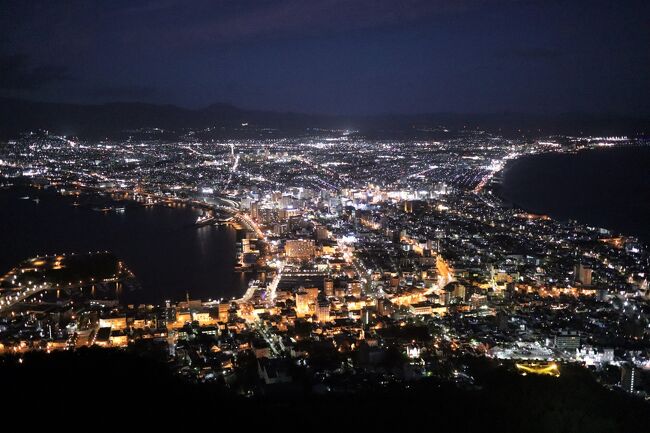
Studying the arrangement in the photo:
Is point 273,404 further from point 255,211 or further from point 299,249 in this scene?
point 255,211

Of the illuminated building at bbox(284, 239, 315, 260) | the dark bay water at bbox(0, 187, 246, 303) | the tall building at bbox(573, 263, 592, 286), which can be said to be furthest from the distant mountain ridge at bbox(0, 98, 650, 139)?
the tall building at bbox(573, 263, 592, 286)

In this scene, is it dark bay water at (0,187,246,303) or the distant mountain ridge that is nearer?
dark bay water at (0,187,246,303)

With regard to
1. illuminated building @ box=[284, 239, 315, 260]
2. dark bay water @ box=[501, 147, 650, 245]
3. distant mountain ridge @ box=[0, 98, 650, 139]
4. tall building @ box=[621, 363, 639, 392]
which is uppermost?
distant mountain ridge @ box=[0, 98, 650, 139]

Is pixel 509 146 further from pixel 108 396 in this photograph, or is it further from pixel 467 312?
pixel 108 396

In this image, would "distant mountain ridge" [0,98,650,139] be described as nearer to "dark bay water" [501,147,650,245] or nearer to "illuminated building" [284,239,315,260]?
"dark bay water" [501,147,650,245]

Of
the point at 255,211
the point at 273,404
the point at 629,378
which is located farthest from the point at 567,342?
the point at 255,211

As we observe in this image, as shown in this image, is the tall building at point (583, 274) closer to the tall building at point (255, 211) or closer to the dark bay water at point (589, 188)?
the dark bay water at point (589, 188)
